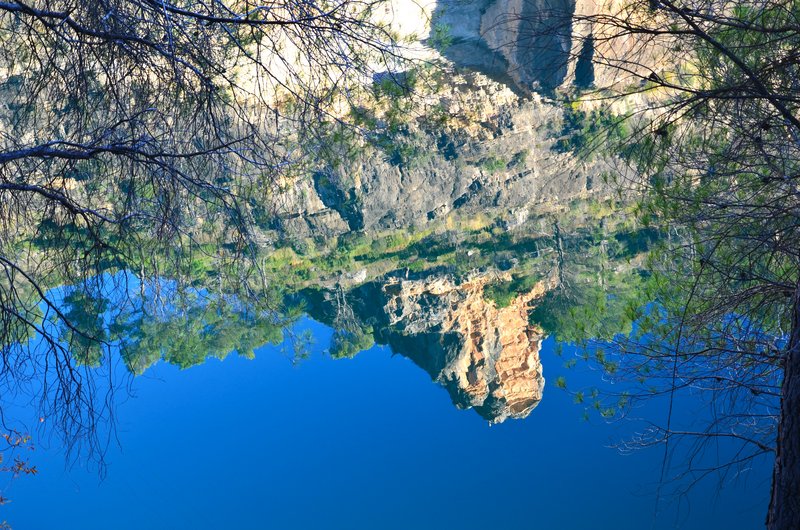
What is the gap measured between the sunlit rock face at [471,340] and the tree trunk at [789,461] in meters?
3.32

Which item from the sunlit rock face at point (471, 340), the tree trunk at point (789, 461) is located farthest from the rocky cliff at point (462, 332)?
the tree trunk at point (789, 461)

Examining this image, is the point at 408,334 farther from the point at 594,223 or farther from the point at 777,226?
the point at 777,226

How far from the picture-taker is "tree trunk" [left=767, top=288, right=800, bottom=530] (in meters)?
1.66

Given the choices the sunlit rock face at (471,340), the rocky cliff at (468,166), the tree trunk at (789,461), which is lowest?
the tree trunk at (789,461)

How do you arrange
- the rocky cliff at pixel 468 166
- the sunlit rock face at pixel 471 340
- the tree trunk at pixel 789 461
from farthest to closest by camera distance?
the rocky cliff at pixel 468 166, the sunlit rock face at pixel 471 340, the tree trunk at pixel 789 461

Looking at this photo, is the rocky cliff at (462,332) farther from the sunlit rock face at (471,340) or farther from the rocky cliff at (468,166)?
the rocky cliff at (468,166)

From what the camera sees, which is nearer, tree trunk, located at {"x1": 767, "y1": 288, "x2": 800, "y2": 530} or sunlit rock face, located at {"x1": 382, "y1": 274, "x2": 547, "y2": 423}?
tree trunk, located at {"x1": 767, "y1": 288, "x2": 800, "y2": 530}

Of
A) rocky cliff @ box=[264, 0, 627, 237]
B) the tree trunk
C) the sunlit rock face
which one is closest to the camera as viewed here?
the tree trunk

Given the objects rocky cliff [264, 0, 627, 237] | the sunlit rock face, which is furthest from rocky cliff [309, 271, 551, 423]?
rocky cliff [264, 0, 627, 237]

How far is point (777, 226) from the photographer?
2734 millimetres

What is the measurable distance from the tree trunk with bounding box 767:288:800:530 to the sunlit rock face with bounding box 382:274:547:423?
332 centimetres

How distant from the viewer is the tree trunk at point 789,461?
166cm

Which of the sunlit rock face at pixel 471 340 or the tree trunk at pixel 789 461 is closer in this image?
the tree trunk at pixel 789 461

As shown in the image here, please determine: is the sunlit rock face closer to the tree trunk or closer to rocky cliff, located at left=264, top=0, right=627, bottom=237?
rocky cliff, located at left=264, top=0, right=627, bottom=237
